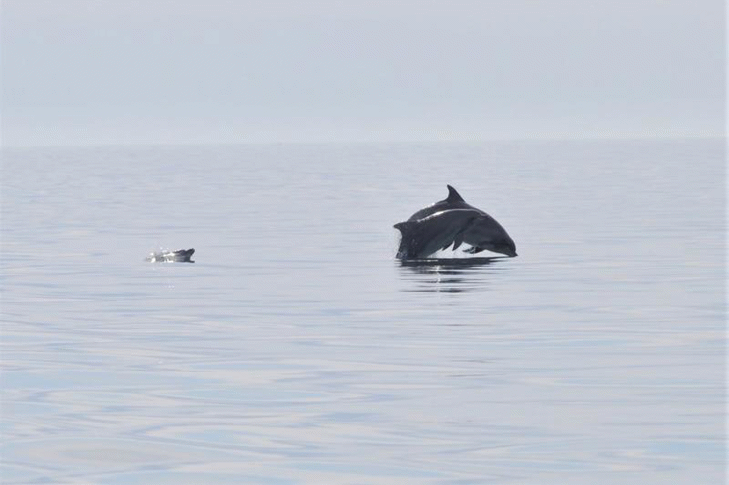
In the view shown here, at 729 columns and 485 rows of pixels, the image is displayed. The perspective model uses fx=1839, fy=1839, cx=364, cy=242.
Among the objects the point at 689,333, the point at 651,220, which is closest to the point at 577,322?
the point at 689,333

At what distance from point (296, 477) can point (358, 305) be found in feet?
40.3

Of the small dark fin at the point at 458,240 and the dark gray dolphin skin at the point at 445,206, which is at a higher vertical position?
the dark gray dolphin skin at the point at 445,206

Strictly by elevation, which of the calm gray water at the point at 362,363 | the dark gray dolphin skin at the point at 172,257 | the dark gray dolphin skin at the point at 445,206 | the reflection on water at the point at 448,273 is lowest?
the calm gray water at the point at 362,363

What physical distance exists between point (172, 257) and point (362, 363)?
16.2 metres

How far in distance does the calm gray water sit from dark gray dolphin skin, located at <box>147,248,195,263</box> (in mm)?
343

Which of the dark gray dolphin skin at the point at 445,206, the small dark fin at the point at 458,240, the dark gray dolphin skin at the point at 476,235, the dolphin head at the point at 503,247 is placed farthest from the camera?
the dark gray dolphin skin at the point at 445,206

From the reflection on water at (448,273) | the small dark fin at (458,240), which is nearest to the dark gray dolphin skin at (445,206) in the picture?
the small dark fin at (458,240)

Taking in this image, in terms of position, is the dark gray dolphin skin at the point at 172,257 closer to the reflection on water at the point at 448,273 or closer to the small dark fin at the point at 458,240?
the reflection on water at the point at 448,273

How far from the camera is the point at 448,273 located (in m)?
31.3

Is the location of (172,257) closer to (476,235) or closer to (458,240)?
(458,240)

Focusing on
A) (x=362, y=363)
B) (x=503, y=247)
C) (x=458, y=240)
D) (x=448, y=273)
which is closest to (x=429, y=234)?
(x=458, y=240)

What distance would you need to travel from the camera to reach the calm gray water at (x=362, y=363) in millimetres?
14086

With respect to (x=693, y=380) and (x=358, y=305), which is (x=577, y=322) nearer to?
(x=358, y=305)

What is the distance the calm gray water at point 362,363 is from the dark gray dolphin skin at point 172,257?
343 millimetres
